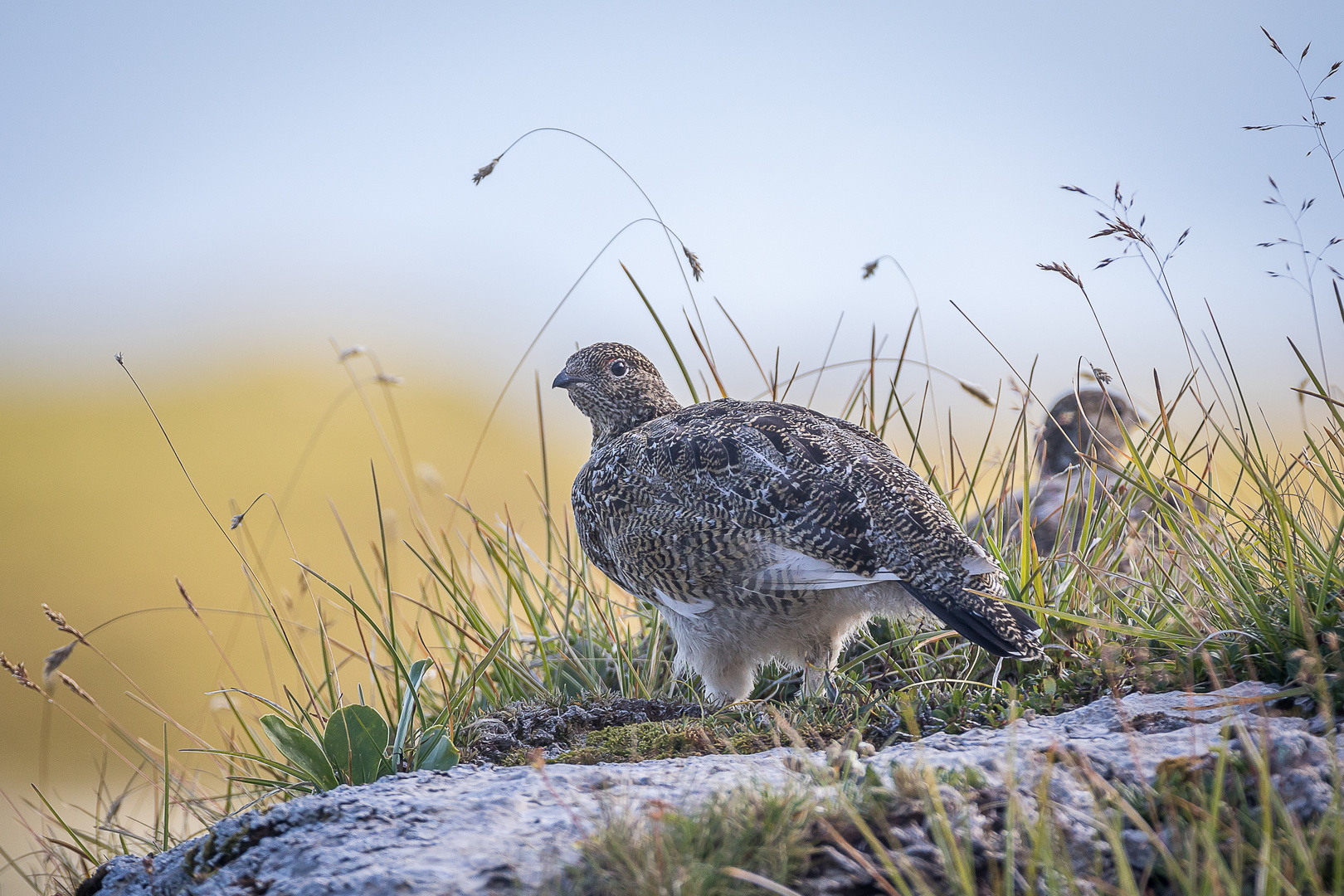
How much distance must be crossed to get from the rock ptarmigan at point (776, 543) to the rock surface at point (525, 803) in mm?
691

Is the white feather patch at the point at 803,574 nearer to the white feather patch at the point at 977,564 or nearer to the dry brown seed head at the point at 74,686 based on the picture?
the white feather patch at the point at 977,564

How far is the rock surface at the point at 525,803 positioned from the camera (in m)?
1.92

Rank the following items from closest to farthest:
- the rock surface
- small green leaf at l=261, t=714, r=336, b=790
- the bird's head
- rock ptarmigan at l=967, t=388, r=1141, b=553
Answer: the rock surface < small green leaf at l=261, t=714, r=336, b=790 < rock ptarmigan at l=967, t=388, r=1141, b=553 < the bird's head

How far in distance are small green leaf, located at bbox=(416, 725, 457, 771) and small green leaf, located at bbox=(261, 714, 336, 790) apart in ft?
0.99

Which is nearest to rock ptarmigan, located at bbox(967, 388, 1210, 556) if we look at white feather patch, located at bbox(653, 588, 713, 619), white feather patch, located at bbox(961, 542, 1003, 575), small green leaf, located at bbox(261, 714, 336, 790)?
white feather patch, located at bbox(961, 542, 1003, 575)

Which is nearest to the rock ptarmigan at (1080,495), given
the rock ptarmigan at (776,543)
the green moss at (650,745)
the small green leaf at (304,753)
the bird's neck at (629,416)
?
the rock ptarmigan at (776,543)

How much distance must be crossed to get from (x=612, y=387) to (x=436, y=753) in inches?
86.3

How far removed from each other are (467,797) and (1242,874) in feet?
5.48

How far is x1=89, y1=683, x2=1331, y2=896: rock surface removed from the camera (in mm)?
1923

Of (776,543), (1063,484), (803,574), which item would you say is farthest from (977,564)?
(1063,484)

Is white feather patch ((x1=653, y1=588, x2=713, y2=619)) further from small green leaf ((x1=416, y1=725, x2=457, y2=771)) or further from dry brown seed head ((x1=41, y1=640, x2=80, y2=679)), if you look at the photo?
dry brown seed head ((x1=41, y1=640, x2=80, y2=679))

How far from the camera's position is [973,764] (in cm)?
211

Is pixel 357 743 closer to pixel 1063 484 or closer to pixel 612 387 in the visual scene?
pixel 612 387

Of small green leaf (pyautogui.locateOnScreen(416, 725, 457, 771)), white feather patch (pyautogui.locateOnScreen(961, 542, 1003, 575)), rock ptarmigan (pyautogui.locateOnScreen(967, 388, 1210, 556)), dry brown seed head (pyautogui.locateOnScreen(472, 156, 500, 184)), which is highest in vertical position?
dry brown seed head (pyautogui.locateOnScreen(472, 156, 500, 184))
